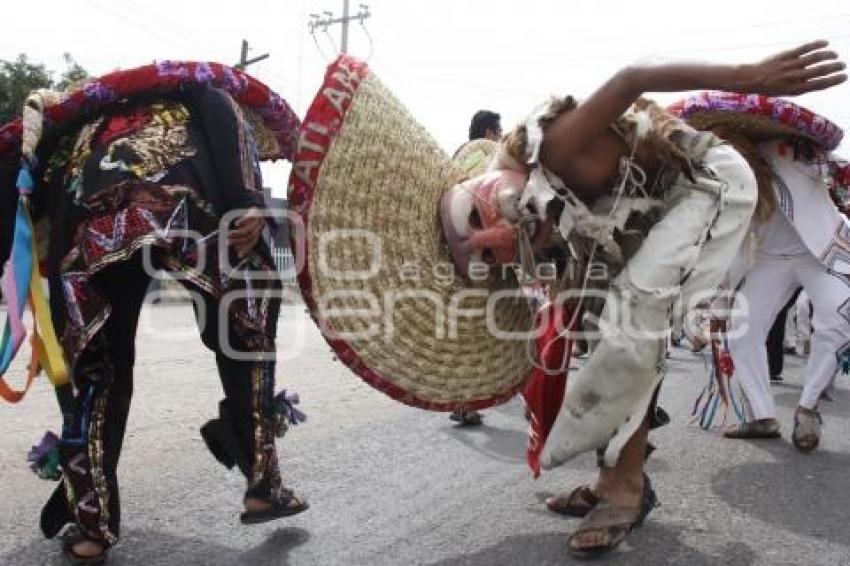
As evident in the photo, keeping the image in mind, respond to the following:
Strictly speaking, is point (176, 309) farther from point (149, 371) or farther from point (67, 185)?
point (67, 185)

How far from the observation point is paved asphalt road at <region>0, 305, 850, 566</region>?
7.78 ft

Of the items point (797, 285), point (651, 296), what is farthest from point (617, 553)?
point (797, 285)

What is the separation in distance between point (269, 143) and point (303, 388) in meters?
2.86

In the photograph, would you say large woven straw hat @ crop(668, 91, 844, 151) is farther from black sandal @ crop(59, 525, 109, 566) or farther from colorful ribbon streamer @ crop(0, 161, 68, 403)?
black sandal @ crop(59, 525, 109, 566)

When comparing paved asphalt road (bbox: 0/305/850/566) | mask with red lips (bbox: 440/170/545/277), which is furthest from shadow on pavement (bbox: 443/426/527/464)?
mask with red lips (bbox: 440/170/545/277)

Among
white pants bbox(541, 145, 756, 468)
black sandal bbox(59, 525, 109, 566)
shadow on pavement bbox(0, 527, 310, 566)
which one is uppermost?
white pants bbox(541, 145, 756, 468)

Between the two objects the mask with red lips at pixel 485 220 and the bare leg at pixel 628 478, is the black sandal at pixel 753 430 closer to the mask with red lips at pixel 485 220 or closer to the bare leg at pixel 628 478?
the bare leg at pixel 628 478

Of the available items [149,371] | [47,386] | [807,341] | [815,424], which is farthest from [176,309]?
[815,424]

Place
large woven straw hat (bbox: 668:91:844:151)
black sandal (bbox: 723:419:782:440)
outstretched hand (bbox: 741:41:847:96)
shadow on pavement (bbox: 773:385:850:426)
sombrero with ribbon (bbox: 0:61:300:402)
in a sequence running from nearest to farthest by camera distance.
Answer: outstretched hand (bbox: 741:41:847:96), sombrero with ribbon (bbox: 0:61:300:402), large woven straw hat (bbox: 668:91:844:151), black sandal (bbox: 723:419:782:440), shadow on pavement (bbox: 773:385:850:426)

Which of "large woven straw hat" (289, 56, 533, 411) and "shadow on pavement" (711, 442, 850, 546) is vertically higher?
"large woven straw hat" (289, 56, 533, 411)

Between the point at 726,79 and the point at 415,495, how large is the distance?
1746 mm

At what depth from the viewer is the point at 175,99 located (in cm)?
226

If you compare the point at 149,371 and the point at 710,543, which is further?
the point at 149,371

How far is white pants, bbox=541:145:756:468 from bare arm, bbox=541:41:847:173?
31cm
